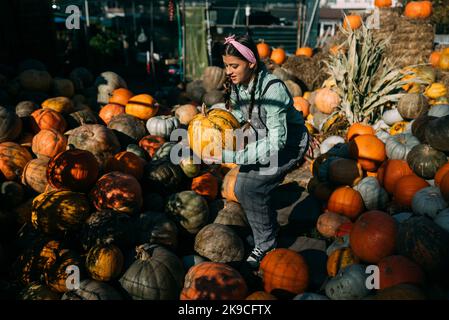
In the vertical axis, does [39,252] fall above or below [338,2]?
below

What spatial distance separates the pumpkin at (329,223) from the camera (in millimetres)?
5125

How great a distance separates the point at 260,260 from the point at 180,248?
1.15 m

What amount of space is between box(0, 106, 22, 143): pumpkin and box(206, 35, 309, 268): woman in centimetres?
400

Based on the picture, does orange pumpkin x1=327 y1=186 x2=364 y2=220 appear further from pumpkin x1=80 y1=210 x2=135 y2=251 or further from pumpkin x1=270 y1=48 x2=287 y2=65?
pumpkin x1=270 y1=48 x2=287 y2=65

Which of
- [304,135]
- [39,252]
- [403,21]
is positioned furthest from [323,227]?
[403,21]

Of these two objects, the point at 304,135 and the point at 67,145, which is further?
the point at 67,145

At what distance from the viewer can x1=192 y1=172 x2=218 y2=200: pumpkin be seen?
5.92m

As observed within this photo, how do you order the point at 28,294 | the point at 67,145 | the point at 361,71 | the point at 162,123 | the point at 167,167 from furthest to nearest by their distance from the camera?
the point at 361,71 < the point at 162,123 < the point at 67,145 < the point at 167,167 < the point at 28,294

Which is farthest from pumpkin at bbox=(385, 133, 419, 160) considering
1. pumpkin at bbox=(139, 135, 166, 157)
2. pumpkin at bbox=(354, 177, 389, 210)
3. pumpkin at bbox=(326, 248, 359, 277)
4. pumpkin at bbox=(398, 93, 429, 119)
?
pumpkin at bbox=(139, 135, 166, 157)

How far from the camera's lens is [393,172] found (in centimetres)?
583

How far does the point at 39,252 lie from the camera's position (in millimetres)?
4293

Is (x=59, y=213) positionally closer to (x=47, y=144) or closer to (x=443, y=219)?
(x=47, y=144)

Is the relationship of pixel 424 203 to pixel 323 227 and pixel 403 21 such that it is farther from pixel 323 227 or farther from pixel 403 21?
pixel 403 21

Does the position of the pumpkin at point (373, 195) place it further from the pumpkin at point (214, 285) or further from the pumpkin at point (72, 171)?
the pumpkin at point (72, 171)
